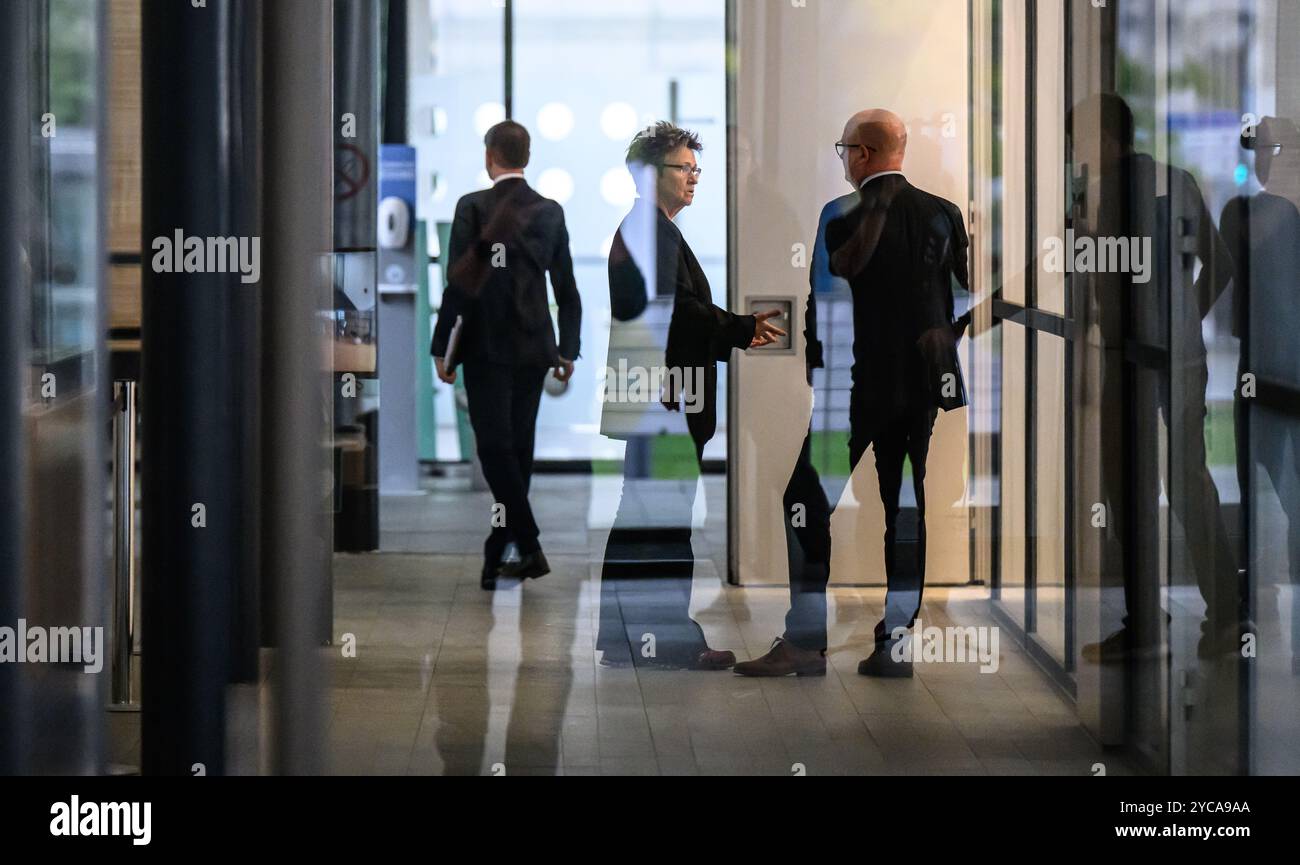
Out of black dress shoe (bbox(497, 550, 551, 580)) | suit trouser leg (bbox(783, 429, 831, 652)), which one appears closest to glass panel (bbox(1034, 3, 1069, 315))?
suit trouser leg (bbox(783, 429, 831, 652))

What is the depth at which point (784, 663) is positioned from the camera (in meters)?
4.38

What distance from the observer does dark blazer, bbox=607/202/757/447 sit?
421cm

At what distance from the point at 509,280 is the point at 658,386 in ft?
1.49

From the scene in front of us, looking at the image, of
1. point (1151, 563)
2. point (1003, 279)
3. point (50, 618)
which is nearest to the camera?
point (50, 618)

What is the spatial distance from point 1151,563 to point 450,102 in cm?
Answer: 202

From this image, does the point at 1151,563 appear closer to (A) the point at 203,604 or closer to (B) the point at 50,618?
(A) the point at 203,604

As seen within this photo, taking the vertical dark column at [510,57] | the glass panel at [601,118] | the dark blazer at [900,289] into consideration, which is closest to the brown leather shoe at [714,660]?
the glass panel at [601,118]

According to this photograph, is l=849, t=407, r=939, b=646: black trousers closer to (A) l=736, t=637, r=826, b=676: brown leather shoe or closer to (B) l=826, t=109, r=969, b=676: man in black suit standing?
(B) l=826, t=109, r=969, b=676: man in black suit standing

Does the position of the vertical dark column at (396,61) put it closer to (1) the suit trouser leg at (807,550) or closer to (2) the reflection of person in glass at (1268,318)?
(1) the suit trouser leg at (807,550)

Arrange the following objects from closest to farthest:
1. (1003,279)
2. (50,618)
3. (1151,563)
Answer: (50,618), (1151,563), (1003,279)

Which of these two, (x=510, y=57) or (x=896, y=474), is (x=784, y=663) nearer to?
(x=896, y=474)

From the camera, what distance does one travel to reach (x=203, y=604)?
152 inches
